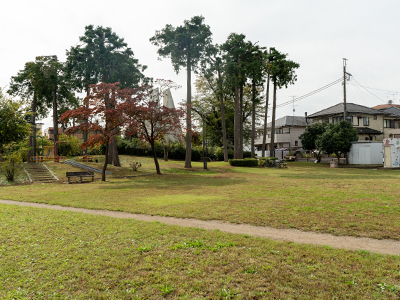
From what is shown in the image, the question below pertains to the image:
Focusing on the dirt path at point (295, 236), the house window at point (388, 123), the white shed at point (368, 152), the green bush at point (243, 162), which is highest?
the house window at point (388, 123)

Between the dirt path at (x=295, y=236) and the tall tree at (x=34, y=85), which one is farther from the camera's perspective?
the tall tree at (x=34, y=85)

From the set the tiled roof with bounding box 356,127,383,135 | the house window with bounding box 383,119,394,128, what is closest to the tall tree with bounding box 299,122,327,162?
the tiled roof with bounding box 356,127,383,135

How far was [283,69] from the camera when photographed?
3612 cm

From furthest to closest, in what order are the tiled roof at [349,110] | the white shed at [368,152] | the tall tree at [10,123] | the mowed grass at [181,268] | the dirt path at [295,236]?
the tiled roof at [349,110] < the white shed at [368,152] < the tall tree at [10,123] < the dirt path at [295,236] < the mowed grass at [181,268]

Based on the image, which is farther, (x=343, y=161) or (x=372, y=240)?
(x=343, y=161)

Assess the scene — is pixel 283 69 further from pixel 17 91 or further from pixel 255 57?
pixel 17 91

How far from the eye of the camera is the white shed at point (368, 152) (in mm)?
34188

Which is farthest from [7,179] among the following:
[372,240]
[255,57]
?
[255,57]

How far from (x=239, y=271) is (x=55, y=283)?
2.82 meters

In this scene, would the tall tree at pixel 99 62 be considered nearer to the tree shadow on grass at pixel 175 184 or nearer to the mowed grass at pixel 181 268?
the tree shadow on grass at pixel 175 184

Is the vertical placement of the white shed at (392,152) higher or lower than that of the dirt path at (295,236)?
higher

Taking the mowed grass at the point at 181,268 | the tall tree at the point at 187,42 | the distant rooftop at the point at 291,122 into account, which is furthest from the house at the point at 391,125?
the mowed grass at the point at 181,268

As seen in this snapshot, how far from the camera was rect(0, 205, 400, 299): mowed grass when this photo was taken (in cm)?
392

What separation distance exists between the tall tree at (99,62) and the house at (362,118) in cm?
3398
